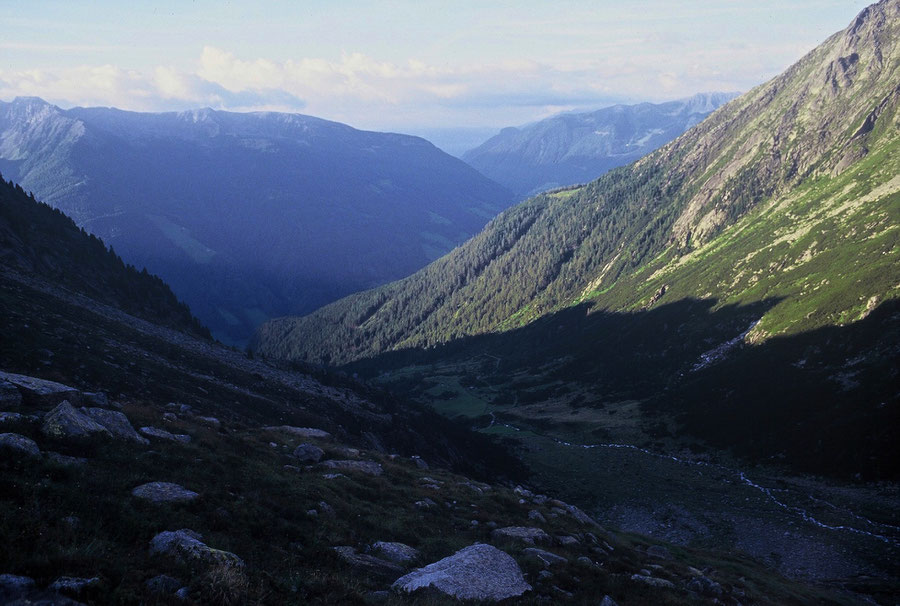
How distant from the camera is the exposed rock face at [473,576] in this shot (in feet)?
57.4

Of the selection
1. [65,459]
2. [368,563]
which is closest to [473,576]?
[368,563]

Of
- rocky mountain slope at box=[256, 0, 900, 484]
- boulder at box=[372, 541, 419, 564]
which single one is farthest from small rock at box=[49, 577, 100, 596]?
rocky mountain slope at box=[256, 0, 900, 484]

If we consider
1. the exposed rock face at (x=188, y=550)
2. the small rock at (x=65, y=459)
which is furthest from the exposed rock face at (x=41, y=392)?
the exposed rock face at (x=188, y=550)

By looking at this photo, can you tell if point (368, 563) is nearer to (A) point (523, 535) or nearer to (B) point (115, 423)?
(A) point (523, 535)

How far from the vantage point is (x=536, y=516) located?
31.1m

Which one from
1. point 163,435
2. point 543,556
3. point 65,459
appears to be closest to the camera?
point 65,459

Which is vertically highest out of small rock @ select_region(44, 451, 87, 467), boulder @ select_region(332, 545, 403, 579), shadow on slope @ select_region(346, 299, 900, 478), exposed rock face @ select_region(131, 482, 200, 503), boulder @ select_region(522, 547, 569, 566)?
small rock @ select_region(44, 451, 87, 467)

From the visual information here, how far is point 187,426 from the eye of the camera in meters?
27.8

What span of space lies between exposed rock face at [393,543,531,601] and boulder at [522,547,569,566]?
1575 millimetres

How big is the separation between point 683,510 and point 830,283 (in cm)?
8308

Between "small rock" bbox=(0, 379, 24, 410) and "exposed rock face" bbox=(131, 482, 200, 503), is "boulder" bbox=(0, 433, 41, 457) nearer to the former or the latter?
"exposed rock face" bbox=(131, 482, 200, 503)

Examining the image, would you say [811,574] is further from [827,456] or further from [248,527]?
[248,527]

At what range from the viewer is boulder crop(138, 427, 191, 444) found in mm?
23828

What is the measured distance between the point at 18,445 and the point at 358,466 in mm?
18534
